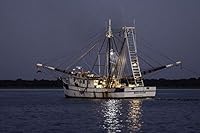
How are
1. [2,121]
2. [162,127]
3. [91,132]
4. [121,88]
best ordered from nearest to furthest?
[91,132] → [162,127] → [2,121] → [121,88]

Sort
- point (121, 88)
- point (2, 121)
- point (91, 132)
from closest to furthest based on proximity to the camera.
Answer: point (91, 132) < point (2, 121) < point (121, 88)

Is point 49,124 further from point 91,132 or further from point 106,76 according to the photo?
point 106,76

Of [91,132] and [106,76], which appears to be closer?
[91,132]

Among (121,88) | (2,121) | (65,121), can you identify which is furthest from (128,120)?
(121,88)

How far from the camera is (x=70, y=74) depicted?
438 feet

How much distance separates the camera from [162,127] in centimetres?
6756

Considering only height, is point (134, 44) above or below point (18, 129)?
above

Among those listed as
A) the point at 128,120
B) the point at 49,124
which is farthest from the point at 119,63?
the point at 49,124

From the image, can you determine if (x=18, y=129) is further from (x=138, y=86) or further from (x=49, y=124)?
(x=138, y=86)

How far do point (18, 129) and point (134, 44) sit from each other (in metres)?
73.2

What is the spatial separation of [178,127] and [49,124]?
48.9 feet

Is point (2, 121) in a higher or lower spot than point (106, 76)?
lower

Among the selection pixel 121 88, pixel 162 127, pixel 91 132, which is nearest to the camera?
pixel 91 132

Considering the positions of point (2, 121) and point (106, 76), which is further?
point (106, 76)
